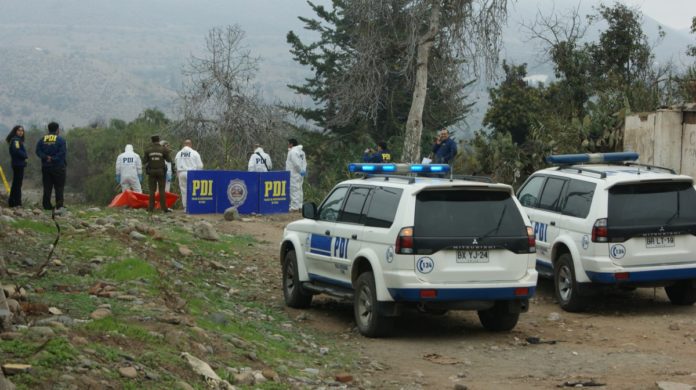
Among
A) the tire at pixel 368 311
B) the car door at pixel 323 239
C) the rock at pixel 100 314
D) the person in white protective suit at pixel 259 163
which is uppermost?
the person in white protective suit at pixel 259 163

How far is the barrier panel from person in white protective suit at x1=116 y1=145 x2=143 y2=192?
1800mm

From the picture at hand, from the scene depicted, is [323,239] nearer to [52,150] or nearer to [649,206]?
[649,206]

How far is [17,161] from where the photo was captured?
22234 mm

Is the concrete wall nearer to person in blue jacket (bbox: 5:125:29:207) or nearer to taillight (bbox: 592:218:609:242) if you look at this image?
taillight (bbox: 592:218:609:242)

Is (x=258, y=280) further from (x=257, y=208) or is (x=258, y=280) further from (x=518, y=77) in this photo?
(x=518, y=77)

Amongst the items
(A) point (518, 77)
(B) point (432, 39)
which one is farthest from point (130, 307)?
(A) point (518, 77)

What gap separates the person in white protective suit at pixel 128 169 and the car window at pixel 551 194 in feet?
43.3

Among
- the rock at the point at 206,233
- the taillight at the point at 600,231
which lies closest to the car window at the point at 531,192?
the taillight at the point at 600,231

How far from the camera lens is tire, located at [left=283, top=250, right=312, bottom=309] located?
13734 millimetres

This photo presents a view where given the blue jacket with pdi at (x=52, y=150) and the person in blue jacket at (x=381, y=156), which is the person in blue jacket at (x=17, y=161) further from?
the person in blue jacket at (x=381, y=156)

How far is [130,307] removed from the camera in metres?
10.5

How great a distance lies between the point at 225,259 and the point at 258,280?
154 centimetres

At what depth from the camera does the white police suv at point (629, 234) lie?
13.4 metres

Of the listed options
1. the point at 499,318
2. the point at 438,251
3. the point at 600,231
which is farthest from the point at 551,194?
the point at 438,251
